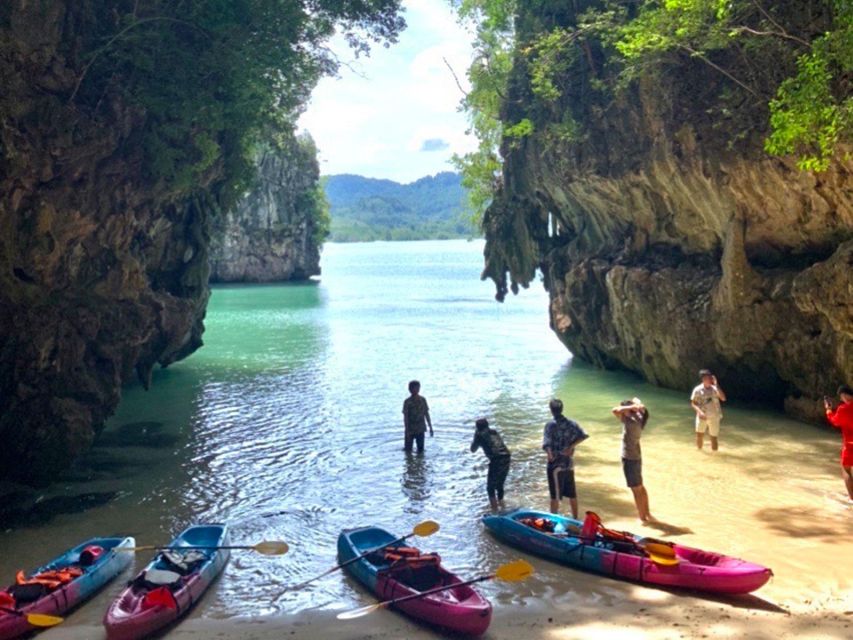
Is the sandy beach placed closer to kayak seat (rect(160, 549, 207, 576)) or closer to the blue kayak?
the blue kayak

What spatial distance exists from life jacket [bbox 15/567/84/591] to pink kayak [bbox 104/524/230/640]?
3.00ft

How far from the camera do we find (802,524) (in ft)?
37.7

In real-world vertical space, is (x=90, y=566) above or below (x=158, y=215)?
below

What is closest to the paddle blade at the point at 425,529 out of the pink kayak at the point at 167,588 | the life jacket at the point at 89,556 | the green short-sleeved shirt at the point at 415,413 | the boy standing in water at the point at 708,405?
the pink kayak at the point at 167,588

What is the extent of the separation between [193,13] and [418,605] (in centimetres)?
1353

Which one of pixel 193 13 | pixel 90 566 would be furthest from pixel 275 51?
pixel 90 566

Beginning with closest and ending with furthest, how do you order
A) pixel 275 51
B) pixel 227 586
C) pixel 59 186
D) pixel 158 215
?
pixel 227 586, pixel 59 186, pixel 275 51, pixel 158 215

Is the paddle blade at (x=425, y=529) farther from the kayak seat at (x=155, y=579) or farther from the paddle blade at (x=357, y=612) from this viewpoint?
the kayak seat at (x=155, y=579)

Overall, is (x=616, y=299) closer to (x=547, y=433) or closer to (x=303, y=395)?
(x=303, y=395)

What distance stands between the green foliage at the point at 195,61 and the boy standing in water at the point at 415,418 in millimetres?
8061

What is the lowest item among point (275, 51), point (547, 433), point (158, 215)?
point (547, 433)

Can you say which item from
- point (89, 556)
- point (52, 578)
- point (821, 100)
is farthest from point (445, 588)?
point (821, 100)

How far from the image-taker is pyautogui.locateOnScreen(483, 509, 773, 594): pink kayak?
8898mm

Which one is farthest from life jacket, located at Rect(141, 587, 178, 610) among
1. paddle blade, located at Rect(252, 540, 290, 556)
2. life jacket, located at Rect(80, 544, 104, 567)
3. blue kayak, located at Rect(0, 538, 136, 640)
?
life jacket, located at Rect(80, 544, 104, 567)
